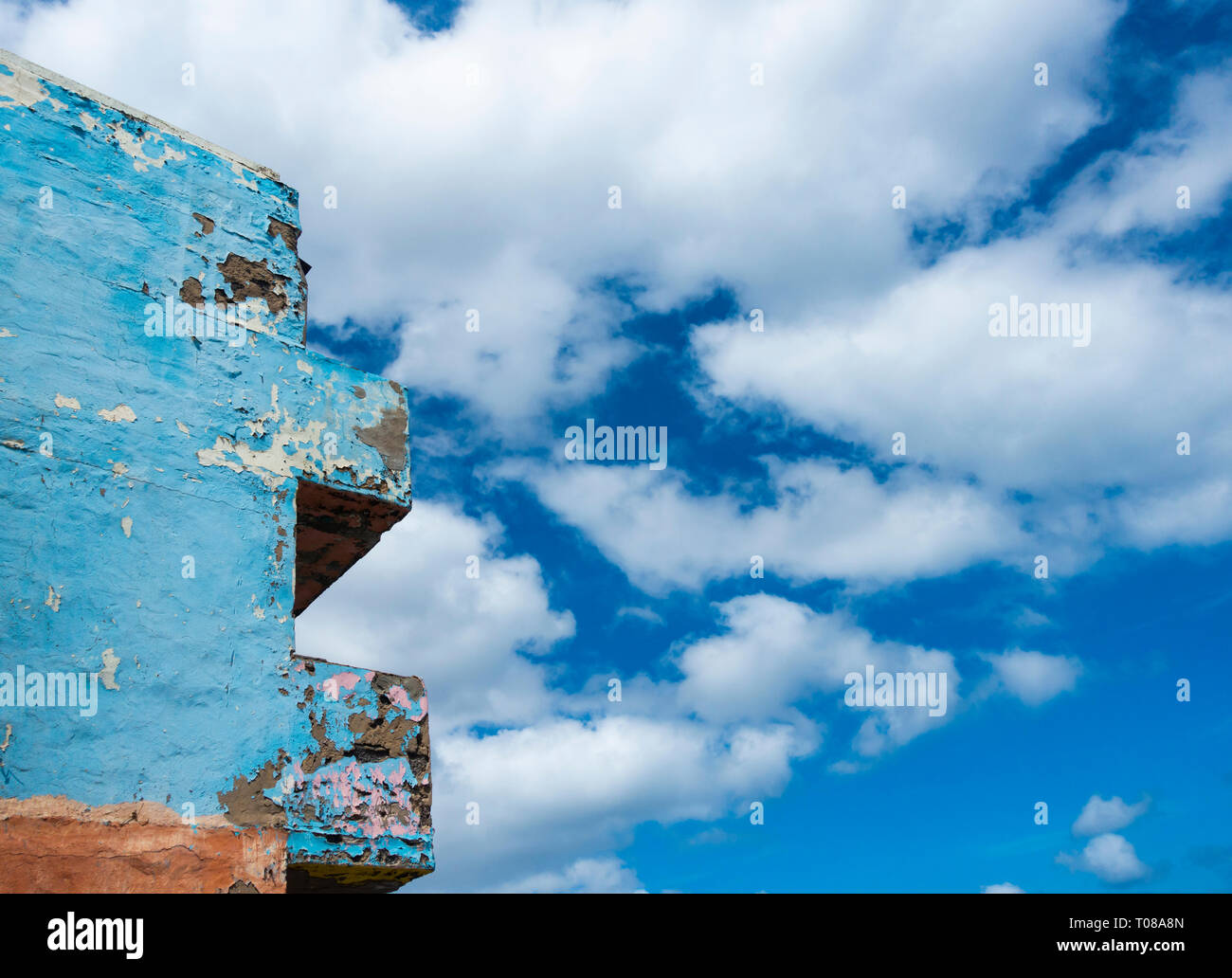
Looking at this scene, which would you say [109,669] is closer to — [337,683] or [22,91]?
[337,683]

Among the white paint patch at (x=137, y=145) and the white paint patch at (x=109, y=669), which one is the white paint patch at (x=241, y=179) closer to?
the white paint patch at (x=137, y=145)

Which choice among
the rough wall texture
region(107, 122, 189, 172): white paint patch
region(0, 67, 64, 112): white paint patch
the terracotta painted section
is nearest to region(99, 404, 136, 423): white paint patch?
the rough wall texture

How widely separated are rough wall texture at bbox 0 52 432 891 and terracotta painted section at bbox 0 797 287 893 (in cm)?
1

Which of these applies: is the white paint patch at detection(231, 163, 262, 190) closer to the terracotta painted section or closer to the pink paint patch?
the pink paint patch

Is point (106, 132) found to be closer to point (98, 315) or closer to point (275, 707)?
point (98, 315)

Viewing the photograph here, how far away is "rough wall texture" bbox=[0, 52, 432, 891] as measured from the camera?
521cm

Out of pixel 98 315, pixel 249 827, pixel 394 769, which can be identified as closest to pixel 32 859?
pixel 249 827

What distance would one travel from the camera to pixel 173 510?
5797 millimetres

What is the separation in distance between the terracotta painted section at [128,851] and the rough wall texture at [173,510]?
0.05 ft

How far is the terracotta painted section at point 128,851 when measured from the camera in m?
4.82

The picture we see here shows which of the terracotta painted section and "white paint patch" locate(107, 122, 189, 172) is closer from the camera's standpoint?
the terracotta painted section

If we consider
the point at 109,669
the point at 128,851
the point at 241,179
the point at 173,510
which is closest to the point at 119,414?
the point at 173,510

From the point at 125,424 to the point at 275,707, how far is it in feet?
5.96
